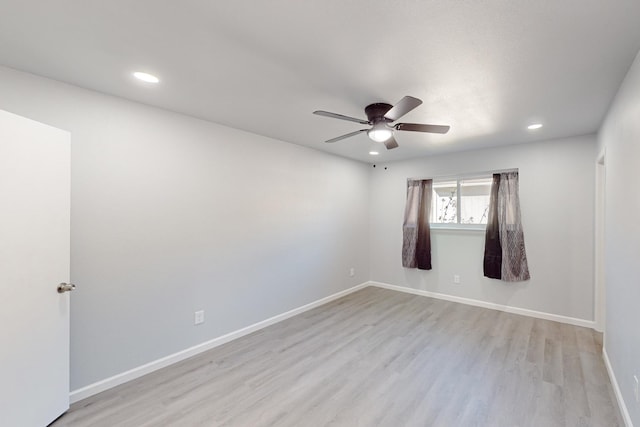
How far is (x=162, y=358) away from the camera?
262 cm

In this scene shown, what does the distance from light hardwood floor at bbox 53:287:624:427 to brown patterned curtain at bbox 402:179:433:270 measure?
4.50 feet

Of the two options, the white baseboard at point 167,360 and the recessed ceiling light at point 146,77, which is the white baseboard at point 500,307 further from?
the recessed ceiling light at point 146,77

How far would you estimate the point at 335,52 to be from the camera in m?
1.72

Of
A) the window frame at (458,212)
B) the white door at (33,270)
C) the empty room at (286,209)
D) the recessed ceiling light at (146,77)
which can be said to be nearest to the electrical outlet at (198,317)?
the empty room at (286,209)

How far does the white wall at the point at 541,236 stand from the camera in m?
3.53

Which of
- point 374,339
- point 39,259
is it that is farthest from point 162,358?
point 374,339

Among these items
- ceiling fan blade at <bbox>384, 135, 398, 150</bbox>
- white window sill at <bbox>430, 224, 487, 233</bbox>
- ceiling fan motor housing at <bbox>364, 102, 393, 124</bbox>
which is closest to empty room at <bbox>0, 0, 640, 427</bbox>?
ceiling fan motor housing at <bbox>364, 102, 393, 124</bbox>

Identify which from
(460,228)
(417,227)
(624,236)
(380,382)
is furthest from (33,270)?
(460,228)

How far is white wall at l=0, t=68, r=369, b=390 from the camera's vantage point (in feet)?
7.17

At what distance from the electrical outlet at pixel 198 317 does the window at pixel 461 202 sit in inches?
151

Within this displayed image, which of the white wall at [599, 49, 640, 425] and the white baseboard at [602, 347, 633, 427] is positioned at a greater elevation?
the white wall at [599, 49, 640, 425]

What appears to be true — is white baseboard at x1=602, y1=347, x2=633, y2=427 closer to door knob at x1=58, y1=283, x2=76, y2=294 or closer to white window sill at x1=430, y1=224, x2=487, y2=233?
white window sill at x1=430, y1=224, x2=487, y2=233

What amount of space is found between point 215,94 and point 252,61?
2.16 ft

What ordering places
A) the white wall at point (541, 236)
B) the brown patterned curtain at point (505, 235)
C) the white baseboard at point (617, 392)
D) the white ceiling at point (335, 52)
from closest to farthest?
the white ceiling at point (335, 52) < the white baseboard at point (617, 392) < the white wall at point (541, 236) < the brown patterned curtain at point (505, 235)
